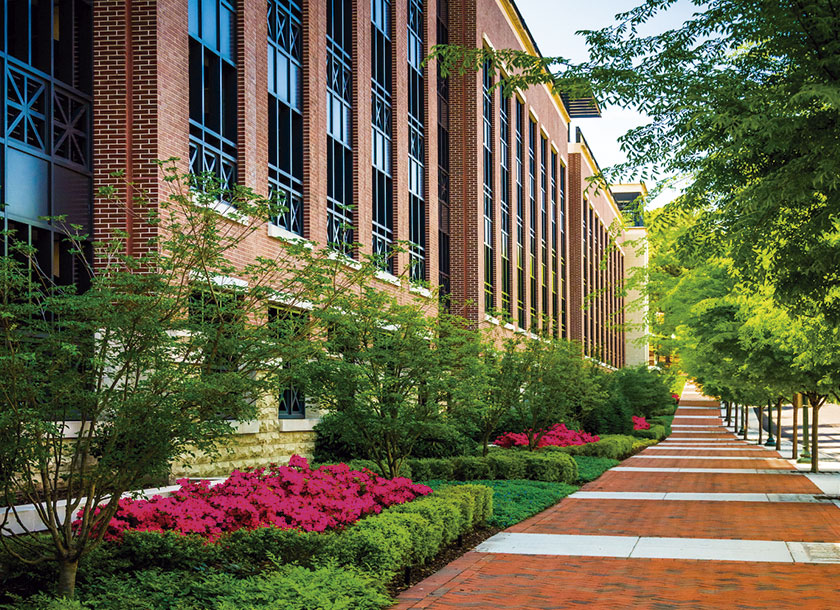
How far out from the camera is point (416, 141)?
28656 mm

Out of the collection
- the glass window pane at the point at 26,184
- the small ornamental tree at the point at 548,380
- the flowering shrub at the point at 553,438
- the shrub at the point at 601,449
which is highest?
the glass window pane at the point at 26,184

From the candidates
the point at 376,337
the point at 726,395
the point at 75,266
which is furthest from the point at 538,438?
the point at 726,395

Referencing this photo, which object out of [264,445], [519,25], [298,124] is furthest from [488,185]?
[264,445]

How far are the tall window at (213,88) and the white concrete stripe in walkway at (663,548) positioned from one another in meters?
7.84

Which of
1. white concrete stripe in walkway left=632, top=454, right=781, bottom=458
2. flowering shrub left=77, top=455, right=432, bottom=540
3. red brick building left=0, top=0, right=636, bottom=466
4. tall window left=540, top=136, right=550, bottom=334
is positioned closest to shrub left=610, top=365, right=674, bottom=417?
tall window left=540, top=136, right=550, bottom=334

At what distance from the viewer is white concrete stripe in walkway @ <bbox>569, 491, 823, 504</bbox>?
58.9 feet

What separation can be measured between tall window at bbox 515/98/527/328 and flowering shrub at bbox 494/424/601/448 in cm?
965

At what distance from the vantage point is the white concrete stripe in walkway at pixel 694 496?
58.9 ft

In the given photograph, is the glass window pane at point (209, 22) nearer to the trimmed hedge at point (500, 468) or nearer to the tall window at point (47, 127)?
the tall window at point (47, 127)

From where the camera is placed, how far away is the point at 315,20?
20484mm

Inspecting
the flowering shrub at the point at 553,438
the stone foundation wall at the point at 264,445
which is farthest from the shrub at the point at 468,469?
the flowering shrub at the point at 553,438

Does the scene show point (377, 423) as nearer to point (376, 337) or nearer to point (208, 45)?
point (376, 337)

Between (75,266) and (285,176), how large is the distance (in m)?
6.97

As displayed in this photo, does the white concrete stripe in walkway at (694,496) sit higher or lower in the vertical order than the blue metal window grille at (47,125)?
lower
